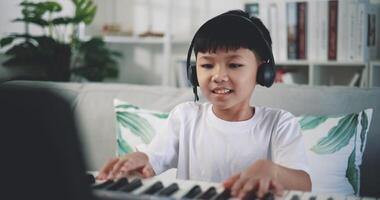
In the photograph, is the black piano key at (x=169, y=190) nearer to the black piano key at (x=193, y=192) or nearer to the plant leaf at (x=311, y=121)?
the black piano key at (x=193, y=192)

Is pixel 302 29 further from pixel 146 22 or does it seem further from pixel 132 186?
pixel 132 186

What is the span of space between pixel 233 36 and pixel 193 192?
317mm

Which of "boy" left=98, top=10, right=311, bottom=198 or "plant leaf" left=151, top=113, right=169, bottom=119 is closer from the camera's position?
"boy" left=98, top=10, right=311, bottom=198

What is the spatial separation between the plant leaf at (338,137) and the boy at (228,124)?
0.95 ft

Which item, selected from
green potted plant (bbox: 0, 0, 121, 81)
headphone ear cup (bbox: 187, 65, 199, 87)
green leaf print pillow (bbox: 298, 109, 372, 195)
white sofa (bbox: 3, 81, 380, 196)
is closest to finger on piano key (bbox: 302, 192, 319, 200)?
headphone ear cup (bbox: 187, 65, 199, 87)

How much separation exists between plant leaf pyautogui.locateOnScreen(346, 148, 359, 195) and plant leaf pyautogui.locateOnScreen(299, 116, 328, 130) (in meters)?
0.10

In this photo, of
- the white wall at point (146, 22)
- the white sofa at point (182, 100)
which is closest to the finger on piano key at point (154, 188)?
the white sofa at point (182, 100)

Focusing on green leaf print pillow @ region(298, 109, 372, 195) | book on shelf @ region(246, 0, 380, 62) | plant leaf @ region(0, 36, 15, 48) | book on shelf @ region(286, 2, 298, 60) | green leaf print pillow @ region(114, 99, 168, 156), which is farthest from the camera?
plant leaf @ region(0, 36, 15, 48)

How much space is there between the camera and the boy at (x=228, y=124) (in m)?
0.79

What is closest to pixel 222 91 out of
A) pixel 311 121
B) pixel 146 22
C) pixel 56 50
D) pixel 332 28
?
pixel 311 121

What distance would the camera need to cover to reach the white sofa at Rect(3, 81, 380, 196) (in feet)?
3.79

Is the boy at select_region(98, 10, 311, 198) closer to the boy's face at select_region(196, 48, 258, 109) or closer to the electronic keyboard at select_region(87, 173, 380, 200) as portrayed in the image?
the boy's face at select_region(196, 48, 258, 109)

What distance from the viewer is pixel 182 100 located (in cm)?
135

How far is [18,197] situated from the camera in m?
0.34
